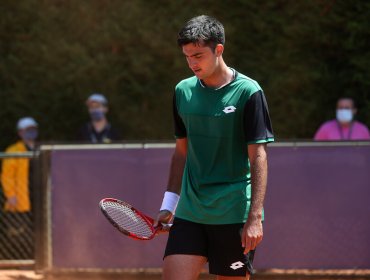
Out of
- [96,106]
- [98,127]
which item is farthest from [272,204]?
[96,106]

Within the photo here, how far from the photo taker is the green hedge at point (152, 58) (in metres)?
11.1

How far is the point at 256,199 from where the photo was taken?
470cm

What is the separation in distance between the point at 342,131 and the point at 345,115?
0.68 feet

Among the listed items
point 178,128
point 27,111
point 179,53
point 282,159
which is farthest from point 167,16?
point 178,128

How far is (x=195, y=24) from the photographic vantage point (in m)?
4.75

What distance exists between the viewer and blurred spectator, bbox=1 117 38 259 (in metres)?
9.72

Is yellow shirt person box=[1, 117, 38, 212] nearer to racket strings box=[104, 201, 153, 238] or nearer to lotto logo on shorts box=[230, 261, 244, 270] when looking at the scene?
racket strings box=[104, 201, 153, 238]

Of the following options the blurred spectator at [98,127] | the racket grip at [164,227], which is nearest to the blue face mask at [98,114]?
the blurred spectator at [98,127]

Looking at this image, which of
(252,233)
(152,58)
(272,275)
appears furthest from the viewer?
(152,58)

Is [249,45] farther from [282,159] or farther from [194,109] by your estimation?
[194,109]

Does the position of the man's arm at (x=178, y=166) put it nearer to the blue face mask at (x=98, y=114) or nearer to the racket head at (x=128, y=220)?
the racket head at (x=128, y=220)

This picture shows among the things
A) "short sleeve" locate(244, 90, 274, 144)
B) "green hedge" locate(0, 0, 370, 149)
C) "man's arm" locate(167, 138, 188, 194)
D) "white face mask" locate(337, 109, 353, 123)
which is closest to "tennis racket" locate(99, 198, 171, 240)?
"man's arm" locate(167, 138, 188, 194)

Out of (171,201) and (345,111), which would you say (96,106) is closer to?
(345,111)

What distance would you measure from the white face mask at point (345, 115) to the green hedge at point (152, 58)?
937 mm
